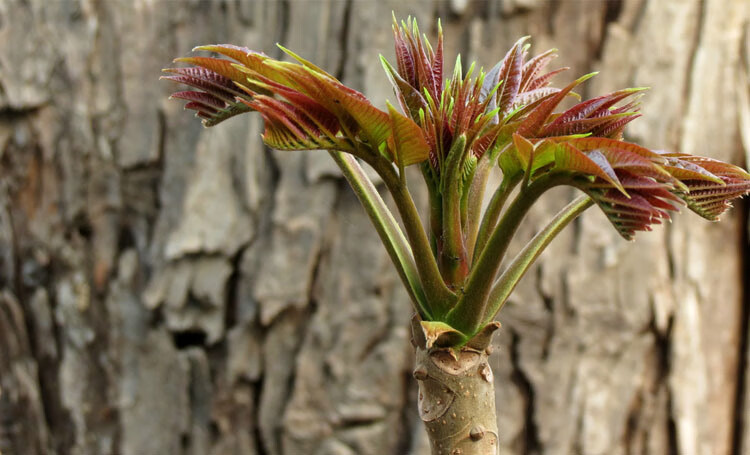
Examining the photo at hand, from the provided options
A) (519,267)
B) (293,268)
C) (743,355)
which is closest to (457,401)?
(519,267)

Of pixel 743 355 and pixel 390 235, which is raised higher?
pixel 390 235

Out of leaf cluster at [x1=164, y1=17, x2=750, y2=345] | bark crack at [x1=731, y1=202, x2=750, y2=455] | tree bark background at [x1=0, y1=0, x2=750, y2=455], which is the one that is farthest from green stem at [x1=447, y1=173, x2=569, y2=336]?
bark crack at [x1=731, y1=202, x2=750, y2=455]

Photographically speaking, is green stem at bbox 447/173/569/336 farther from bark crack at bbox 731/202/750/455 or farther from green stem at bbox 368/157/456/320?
bark crack at bbox 731/202/750/455

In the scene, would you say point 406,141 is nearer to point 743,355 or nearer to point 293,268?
point 293,268

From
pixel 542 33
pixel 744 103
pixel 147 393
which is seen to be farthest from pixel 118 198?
pixel 744 103

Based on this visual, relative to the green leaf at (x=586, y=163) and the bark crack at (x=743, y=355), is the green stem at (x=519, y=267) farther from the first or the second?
the bark crack at (x=743, y=355)
